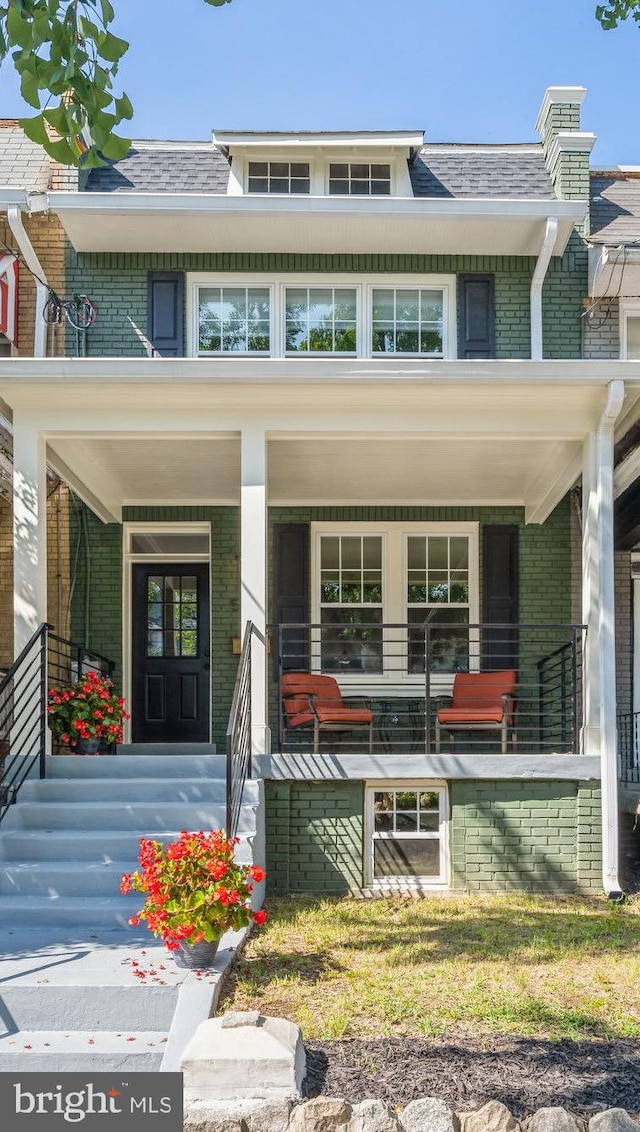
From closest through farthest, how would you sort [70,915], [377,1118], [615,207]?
[377,1118]
[70,915]
[615,207]

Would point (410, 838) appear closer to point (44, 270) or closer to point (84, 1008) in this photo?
point (84, 1008)

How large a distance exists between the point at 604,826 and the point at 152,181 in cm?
743

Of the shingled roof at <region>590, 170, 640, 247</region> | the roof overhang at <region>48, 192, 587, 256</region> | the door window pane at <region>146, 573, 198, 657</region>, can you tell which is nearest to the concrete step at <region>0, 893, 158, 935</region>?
the door window pane at <region>146, 573, 198, 657</region>

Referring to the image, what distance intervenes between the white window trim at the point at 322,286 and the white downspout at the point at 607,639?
2.77m

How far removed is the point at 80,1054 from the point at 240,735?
2727 millimetres

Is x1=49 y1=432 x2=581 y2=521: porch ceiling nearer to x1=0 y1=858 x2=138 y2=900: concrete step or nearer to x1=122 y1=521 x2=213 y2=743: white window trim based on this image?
x1=122 y1=521 x2=213 y2=743: white window trim

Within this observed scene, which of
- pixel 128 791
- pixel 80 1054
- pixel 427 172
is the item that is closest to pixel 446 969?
pixel 80 1054

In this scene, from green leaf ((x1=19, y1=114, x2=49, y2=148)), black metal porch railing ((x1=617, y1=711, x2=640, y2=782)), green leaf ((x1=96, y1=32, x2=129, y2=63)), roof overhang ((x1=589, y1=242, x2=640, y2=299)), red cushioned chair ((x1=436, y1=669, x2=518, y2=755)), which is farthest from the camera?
black metal porch railing ((x1=617, y1=711, x2=640, y2=782))

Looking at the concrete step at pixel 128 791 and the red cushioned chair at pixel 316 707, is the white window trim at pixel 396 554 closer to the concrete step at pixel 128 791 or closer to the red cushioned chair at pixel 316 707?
the red cushioned chair at pixel 316 707

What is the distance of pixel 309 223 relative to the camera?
31.5ft

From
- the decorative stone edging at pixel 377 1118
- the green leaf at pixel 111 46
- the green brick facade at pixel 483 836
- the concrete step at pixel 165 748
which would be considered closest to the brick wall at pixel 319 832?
the green brick facade at pixel 483 836

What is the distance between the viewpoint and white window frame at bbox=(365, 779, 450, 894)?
7688mm

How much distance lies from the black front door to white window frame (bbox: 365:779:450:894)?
2.90 metres

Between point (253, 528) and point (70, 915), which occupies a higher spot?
point (253, 528)
